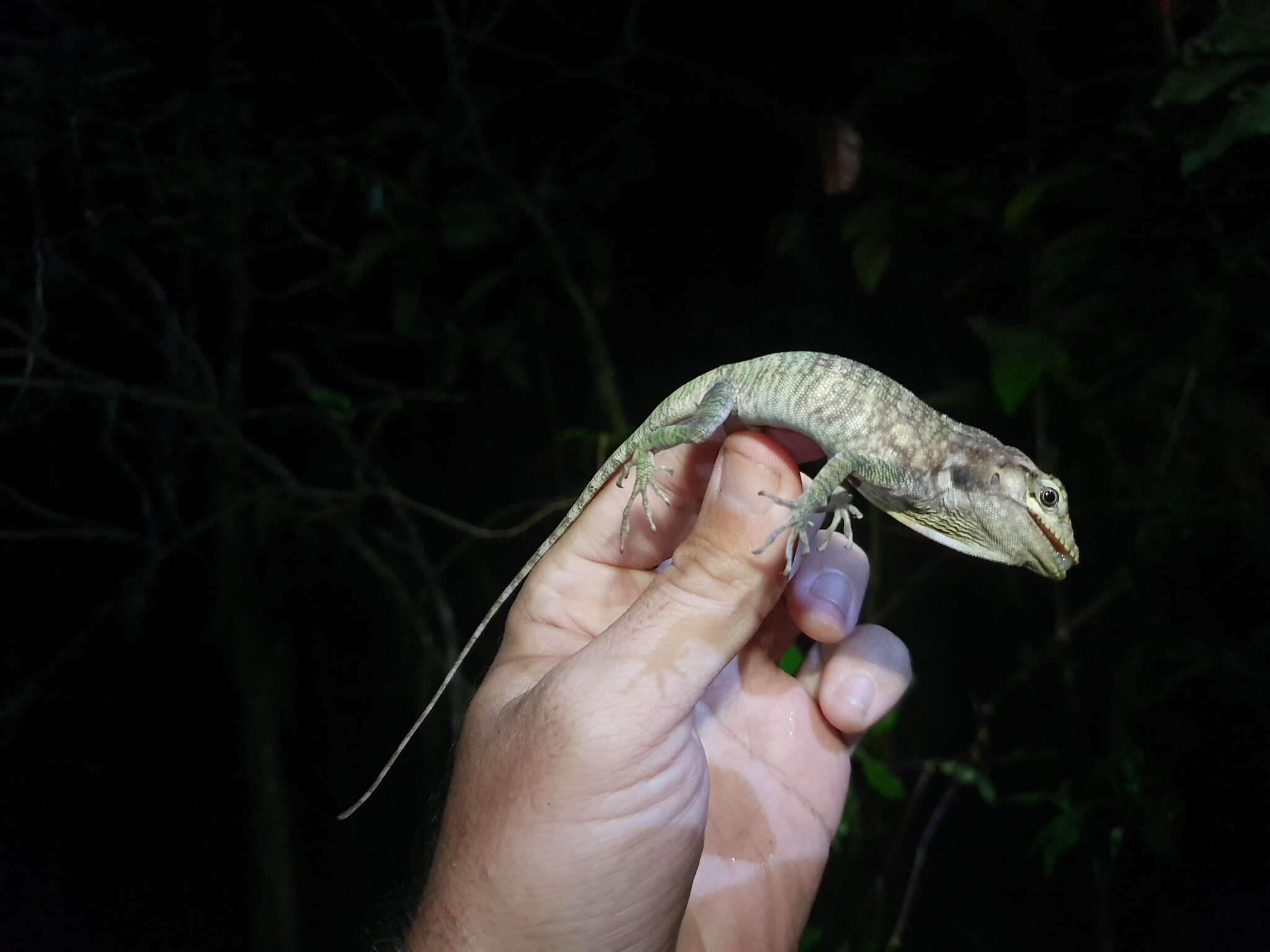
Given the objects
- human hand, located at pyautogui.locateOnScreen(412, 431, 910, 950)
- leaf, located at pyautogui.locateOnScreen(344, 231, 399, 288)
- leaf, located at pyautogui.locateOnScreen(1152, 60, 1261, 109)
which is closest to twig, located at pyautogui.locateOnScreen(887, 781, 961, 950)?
human hand, located at pyautogui.locateOnScreen(412, 431, 910, 950)

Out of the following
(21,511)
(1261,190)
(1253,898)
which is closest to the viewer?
(1261,190)

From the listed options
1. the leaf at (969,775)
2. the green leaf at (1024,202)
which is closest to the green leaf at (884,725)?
the leaf at (969,775)

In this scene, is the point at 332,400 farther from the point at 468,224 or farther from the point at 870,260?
the point at 870,260

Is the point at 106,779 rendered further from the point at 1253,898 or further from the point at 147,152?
the point at 1253,898

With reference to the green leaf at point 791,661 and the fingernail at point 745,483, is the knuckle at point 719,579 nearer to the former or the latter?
the fingernail at point 745,483

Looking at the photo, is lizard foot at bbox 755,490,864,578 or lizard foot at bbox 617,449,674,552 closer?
lizard foot at bbox 755,490,864,578

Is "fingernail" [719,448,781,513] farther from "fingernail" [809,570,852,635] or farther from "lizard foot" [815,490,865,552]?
"fingernail" [809,570,852,635]

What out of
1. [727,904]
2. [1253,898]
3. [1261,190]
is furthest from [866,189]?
[1253,898]
